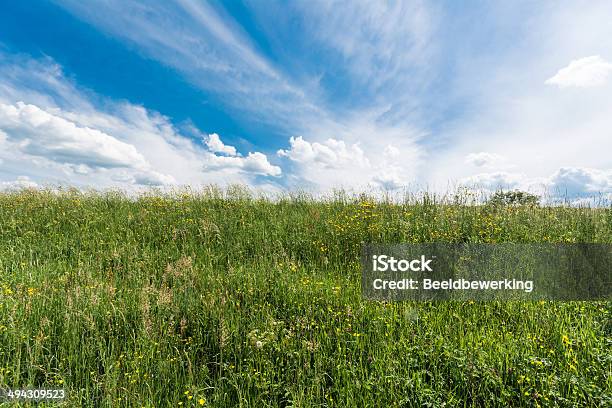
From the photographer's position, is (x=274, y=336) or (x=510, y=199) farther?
(x=510, y=199)

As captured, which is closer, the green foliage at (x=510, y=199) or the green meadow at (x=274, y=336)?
the green meadow at (x=274, y=336)

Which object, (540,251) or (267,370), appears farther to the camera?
(540,251)

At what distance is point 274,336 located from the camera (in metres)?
3.37

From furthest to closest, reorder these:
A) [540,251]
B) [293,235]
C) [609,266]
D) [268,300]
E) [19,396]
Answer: [293,235], [540,251], [609,266], [268,300], [19,396]

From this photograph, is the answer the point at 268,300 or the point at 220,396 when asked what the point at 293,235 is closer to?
the point at 268,300

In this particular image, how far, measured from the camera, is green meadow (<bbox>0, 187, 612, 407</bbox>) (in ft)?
9.25

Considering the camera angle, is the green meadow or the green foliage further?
the green foliage

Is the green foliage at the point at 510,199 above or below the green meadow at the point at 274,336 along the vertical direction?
above

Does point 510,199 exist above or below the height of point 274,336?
above

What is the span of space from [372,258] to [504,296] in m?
2.03

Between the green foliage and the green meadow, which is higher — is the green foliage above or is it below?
above

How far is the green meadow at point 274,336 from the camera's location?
2818 mm

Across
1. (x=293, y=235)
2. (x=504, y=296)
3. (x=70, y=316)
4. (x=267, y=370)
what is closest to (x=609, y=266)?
(x=504, y=296)

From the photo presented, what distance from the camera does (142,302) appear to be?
3.84 metres
